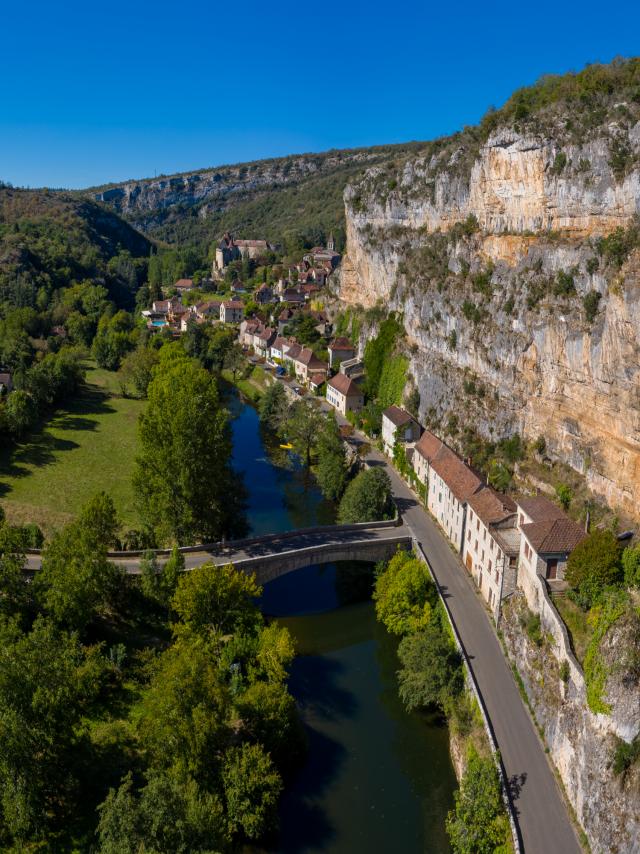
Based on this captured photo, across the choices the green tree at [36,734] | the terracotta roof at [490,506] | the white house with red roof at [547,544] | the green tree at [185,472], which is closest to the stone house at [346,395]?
the green tree at [185,472]

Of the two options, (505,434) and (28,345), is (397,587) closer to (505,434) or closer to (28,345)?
(505,434)

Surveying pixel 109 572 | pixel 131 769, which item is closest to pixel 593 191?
pixel 109 572

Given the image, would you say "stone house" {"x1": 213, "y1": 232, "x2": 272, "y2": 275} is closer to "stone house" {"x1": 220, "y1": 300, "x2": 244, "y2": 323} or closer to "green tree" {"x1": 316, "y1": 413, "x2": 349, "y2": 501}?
"stone house" {"x1": 220, "y1": 300, "x2": 244, "y2": 323}

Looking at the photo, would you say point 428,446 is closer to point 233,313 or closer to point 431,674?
point 431,674

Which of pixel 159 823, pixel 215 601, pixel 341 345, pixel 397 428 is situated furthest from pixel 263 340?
pixel 159 823

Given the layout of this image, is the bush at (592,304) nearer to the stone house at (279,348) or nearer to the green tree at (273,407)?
the green tree at (273,407)
